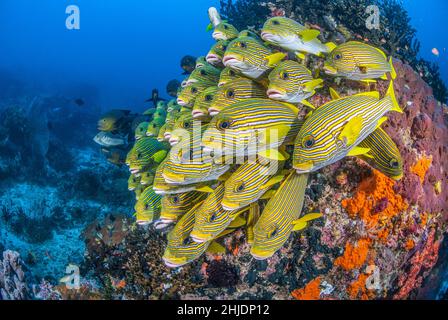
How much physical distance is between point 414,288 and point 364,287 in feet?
3.54

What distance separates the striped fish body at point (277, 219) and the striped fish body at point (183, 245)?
0.66 meters

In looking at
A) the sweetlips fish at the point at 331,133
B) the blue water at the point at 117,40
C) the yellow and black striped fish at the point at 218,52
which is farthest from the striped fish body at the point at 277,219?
the blue water at the point at 117,40

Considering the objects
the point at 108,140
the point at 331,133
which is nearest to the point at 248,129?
the point at 331,133

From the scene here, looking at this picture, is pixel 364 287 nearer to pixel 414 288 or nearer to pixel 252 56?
pixel 414 288

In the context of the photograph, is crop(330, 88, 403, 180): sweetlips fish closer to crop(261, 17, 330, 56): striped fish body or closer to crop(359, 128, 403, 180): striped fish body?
crop(359, 128, 403, 180): striped fish body

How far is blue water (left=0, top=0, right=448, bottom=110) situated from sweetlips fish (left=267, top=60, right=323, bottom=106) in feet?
123

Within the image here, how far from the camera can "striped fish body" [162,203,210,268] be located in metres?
2.89

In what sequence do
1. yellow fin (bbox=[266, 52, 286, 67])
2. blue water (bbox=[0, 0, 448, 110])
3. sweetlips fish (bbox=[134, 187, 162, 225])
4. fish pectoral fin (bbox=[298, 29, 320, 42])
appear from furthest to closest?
blue water (bbox=[0, 0, 448, 110]) < sweetlips fish (bbox=[134, 187, 162, 225]) < fish pectoral fin (bbox=[298, 29, 320, 42]) < yellow fin (bbox=[266, 52, 286, 67])

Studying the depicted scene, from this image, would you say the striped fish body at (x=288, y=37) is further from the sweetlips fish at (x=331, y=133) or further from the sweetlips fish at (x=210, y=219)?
the sweetlips fish at (x=210, y=219)

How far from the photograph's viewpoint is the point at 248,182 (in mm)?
2492

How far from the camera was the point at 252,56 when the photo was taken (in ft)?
9.54

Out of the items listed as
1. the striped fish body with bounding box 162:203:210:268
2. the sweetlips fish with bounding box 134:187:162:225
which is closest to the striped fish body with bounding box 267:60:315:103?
the striped fish body with bounding box 162:203:210:268

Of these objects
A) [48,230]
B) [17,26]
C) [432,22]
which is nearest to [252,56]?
[48,230]

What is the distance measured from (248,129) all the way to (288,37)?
1.46 metres
